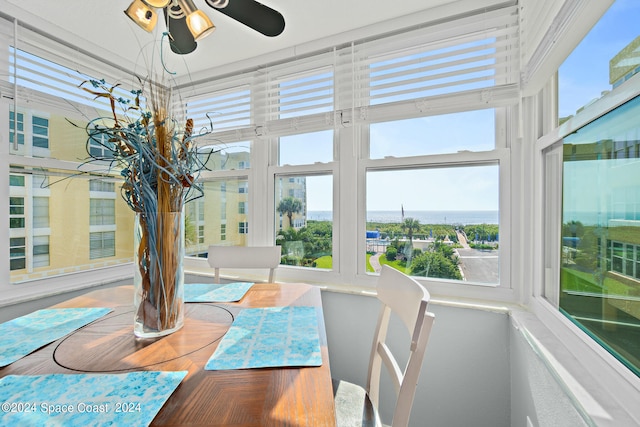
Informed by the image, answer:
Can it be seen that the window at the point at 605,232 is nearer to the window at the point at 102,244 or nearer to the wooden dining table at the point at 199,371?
the wooden dining table at the point at 199,371

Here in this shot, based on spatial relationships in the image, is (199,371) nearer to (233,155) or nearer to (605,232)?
(605,232)

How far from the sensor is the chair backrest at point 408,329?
70 cm

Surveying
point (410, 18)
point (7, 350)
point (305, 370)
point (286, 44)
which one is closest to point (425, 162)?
point (410, 18)

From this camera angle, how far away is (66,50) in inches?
74.7

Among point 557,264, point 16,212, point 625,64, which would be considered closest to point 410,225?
Result: point 557,264

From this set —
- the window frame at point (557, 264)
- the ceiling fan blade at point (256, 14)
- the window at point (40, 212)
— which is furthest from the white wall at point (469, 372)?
the window at point (40, 212)

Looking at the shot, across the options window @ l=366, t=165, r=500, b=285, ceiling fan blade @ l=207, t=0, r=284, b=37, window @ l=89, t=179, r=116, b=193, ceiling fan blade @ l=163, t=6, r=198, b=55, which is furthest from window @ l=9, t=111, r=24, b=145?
window @ l=366, t=165, r=500, b=285

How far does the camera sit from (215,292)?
135cm

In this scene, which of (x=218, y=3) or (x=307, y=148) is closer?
(x=218, y=3)

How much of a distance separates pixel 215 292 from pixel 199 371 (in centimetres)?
69

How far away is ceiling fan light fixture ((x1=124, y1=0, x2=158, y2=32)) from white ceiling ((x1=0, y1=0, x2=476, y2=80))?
1.74ft

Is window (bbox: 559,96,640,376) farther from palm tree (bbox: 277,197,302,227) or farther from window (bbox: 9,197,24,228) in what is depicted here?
window (bbox: 9,197,24,228)

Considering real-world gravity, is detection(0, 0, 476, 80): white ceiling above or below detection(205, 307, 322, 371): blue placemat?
above

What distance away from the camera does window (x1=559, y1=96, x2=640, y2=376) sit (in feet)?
2.40
